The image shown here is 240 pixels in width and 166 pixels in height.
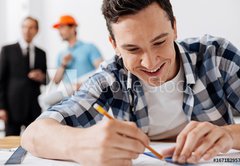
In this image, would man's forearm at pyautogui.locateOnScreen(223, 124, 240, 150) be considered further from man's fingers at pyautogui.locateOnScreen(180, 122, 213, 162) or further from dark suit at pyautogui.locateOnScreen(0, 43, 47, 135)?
dark suit at pyautogui.locateOnScreen(0, 43, 47, 135)

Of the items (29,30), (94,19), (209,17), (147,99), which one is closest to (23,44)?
(29,30)

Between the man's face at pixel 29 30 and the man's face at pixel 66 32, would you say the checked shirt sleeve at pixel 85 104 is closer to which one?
Answer: the man's face at pixel 29 30

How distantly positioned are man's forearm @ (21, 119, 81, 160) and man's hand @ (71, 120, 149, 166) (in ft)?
0.20

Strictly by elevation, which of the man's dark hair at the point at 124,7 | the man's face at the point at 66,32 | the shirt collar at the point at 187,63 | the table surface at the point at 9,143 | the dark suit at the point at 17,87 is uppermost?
the man's dark hair at the point at 124,7

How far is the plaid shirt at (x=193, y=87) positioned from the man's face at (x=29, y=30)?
76.5 inches

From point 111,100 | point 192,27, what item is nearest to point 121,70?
point 111,100

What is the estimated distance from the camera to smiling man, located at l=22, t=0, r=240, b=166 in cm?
76

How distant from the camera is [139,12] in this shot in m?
0.95

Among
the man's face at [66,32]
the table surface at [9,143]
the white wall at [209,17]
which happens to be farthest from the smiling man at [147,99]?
the white wall at [209,17]

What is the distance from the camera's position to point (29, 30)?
2.98 metres

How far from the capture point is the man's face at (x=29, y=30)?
9.68 ft

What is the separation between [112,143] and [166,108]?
46 cm

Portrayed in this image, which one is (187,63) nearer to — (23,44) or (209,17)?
(23,44)

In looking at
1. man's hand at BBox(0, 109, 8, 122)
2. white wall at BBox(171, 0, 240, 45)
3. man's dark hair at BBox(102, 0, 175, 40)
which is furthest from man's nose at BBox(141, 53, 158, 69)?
white wall at BBox(171, 0, 240, 45)
